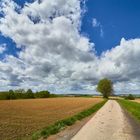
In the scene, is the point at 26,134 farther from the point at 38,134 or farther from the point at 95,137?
the point at 95,137

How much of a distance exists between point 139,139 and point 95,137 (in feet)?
7.80

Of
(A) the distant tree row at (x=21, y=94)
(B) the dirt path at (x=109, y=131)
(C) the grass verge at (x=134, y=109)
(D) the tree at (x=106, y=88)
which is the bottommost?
(B) the dirt path at (x=109, y=131)

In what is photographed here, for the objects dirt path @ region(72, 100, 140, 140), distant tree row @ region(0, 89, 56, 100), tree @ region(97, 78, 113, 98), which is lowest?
dirt path @ region(72, 100, 140, 140)

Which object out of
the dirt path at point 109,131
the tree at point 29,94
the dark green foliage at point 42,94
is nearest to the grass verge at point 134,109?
the dirt path at point 109,131

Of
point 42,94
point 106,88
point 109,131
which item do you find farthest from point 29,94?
point 109,131

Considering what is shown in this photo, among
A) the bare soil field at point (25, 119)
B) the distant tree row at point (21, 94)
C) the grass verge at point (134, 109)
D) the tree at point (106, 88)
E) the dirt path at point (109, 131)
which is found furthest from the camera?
the tree at point (106, 88)

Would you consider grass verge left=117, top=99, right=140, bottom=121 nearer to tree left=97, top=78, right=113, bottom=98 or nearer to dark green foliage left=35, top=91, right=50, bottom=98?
tree left=97, top=78, right=113, bottom=98

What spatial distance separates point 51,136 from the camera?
44.3 ft

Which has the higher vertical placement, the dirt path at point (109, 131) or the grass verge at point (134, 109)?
the grass verge at point (134, 109)

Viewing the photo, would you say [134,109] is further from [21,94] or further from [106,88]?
[106,88]

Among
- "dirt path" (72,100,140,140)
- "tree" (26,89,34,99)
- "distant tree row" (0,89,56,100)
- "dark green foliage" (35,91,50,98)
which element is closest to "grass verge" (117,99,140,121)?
"dirt path" (72,100,140,140)

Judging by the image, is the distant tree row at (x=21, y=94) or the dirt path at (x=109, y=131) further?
the distant tree row at (x=21, y=94)

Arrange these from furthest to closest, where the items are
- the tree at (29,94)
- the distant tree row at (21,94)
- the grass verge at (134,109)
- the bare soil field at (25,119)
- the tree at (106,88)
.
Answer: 1. the tree at (106,88)
2. the tree at (29,94)
3. the distant tree row at (21,94)
4. the grass verge at (134,109)
5. the bare soil field at (25,119)

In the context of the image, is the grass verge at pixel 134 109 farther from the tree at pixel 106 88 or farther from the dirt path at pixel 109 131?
the tree at pixel 106 88
